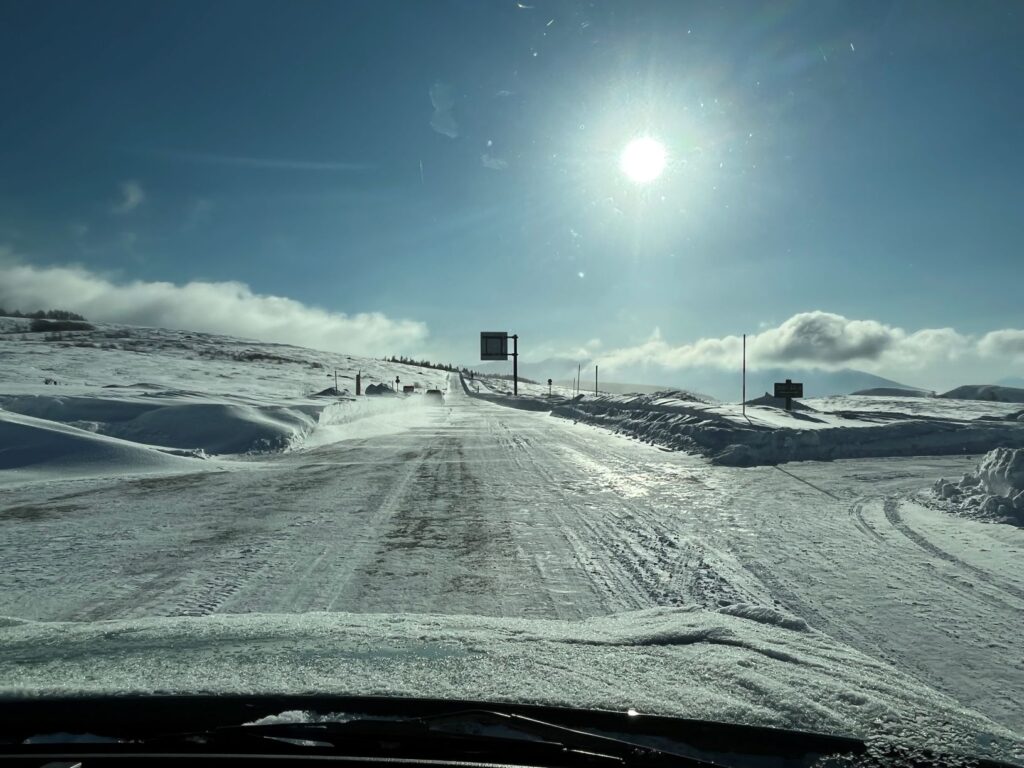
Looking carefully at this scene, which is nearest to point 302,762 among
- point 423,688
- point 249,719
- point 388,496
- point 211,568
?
point 249,719

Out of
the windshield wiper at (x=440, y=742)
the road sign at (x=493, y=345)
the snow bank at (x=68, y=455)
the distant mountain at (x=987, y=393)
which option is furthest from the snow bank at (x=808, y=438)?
the road sign at (x=493, y=345)

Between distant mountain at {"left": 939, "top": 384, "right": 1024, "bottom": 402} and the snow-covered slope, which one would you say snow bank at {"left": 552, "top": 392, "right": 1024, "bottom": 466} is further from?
distant mountain at {"left": 939, "top": 384, "right": 1024, "bottom": 402}

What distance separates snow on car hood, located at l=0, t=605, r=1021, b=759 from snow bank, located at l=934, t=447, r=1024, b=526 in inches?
191

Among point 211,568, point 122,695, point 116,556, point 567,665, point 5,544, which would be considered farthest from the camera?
point 5,544

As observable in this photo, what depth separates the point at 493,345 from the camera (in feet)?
228

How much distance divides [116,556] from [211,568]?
3.37 ft

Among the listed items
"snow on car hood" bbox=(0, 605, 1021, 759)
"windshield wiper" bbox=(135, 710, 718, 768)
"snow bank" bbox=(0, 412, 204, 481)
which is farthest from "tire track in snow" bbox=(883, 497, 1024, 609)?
"snow bank" bbox=(0, 412, 204, 481)

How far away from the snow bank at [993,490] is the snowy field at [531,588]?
38 cm

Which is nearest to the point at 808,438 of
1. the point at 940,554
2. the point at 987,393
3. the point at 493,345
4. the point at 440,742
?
the point at 940,554

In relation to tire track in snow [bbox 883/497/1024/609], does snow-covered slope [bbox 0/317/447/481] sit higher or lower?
higher

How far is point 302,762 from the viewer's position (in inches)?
79.3

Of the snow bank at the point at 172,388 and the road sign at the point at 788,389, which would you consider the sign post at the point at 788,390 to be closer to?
the road sign at the point at 788,389

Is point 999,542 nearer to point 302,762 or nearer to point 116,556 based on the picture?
point 302,762

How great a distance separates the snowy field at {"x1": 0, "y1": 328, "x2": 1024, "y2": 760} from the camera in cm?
286
